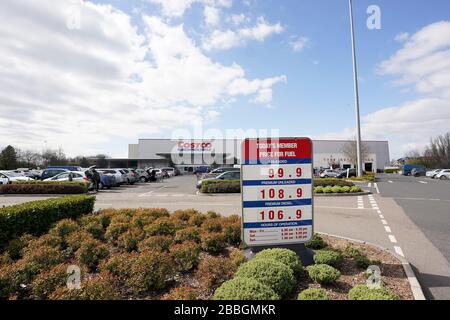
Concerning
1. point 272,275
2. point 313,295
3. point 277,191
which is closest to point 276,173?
point 277,191

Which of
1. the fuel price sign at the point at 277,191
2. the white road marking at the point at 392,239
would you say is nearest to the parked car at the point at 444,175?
the white road marking at the point at 392,239

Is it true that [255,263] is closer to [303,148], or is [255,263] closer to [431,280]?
[303,148]

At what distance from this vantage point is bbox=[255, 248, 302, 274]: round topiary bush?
14.4ft

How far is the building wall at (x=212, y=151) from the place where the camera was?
64125 mm

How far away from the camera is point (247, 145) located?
5.23 meters

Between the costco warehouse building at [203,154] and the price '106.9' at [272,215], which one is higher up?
the costco warehouse building at [203,154]

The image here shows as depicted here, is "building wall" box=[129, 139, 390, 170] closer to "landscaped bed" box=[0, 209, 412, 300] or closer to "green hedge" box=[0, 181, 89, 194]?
"green hedge" box=[0, 181, 89, 194]

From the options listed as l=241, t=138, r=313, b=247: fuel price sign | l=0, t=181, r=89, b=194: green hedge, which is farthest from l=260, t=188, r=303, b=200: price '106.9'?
l=0, t=181, r=89, b=194: green hedge

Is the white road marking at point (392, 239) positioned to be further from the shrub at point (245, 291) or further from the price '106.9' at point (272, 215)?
the shrub at point (245, 291)

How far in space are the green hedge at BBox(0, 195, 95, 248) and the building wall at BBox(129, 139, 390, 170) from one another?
179 ft

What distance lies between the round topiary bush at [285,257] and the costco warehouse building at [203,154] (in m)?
56.7

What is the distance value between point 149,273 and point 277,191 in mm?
2541

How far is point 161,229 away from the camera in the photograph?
6.47 metres
